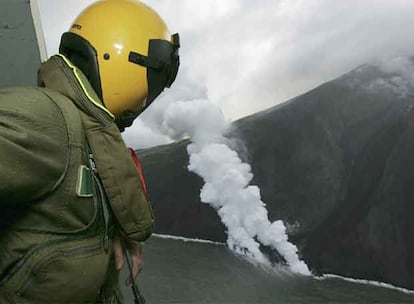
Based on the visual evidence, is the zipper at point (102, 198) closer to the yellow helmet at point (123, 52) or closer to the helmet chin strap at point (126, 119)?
the yellow helmet at point (123, 52)

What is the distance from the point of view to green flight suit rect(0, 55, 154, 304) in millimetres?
922

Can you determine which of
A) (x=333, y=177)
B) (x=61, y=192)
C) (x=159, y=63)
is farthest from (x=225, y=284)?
(x=61, y=192)

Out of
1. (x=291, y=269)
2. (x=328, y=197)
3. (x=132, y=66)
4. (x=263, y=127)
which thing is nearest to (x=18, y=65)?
(x=132, y=66)

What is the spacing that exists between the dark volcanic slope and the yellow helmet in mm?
15914

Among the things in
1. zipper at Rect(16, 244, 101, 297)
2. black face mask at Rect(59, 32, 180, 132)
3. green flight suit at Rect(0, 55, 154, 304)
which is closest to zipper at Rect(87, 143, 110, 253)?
green flight suit at Rect(0, 55, 154, 304)

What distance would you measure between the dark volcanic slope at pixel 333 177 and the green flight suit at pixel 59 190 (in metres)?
16.2

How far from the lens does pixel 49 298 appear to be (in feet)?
3.47

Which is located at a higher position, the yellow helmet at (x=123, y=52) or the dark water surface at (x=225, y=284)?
the yellow helmet at (x=123, y=52)

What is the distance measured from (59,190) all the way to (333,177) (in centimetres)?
1865

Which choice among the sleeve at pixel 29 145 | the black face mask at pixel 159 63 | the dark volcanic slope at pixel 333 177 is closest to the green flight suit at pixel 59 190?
the sleeve at pixel 29 145

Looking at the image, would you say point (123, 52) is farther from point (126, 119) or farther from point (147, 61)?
point (126, 119)

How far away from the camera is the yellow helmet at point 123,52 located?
1468 millimetres

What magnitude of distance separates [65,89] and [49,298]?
0.54 meters

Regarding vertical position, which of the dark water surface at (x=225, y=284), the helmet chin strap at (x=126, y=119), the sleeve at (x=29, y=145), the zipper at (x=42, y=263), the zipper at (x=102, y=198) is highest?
the helmet chin strap at (x=126, y=119)
